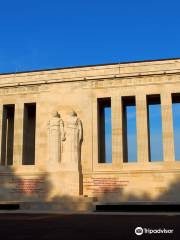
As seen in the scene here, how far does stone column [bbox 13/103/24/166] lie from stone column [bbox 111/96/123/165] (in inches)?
340

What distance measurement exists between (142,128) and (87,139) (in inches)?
192

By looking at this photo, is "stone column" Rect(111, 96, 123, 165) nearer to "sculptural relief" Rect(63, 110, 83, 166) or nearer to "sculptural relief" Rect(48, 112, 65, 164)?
"sculptural relief" Rect(63, 110, 83, 166)

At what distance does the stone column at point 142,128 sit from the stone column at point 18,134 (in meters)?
10.8

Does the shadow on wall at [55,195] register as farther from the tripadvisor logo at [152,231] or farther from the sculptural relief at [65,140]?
the tripadvisor logo at [152,231]

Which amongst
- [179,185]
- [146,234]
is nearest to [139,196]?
[179,185]

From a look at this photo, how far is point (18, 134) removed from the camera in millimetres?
34375

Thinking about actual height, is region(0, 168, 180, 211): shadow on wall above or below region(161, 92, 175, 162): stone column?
below

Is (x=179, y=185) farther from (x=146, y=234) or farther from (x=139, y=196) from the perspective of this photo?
(x=146, y=234)

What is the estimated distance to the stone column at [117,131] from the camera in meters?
31.6

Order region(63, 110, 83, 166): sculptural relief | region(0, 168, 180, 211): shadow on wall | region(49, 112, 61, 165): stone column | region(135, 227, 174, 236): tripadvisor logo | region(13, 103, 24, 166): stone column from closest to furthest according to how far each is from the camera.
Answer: region(135, 227, 174, 236): tripadvisor logo
region(0, 168, 180, 211): shadow on wall
region(63, 110, 83, 166): sculptural relief
region(49, 112, 61, 165): stone column
region(13, 103, 24, 166): stone column

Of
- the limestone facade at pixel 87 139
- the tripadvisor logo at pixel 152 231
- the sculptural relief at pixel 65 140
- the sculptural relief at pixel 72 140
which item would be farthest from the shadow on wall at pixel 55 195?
the tripadvisor logo at pixel 152 231

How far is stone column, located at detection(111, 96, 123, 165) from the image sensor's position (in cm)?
3159

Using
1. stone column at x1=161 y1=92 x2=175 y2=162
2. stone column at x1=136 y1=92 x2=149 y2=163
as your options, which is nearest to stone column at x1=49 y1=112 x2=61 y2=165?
stone column at x1=136 y1=92 x2=149 y2=163

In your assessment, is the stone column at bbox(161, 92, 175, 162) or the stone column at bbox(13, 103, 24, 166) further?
the stone column at bbox(13, 103, 24, 166)
